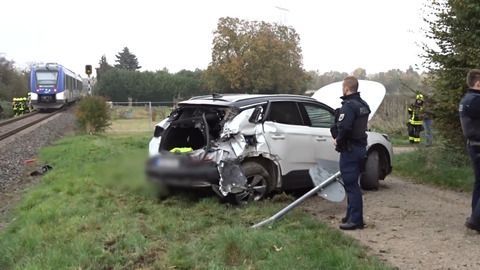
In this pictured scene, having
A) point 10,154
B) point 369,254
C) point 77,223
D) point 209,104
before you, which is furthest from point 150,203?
point 10,154

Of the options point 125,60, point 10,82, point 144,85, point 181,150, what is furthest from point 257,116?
point 125,60

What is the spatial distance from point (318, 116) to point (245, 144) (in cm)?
173

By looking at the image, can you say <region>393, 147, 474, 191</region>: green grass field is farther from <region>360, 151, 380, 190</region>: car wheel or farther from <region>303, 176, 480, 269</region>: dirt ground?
<region>360, 151, 380, 190</region>: car wheel

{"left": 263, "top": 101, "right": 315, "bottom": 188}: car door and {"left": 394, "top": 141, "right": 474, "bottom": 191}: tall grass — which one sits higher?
{"left": 263, "top": 101, "right": 315, "bottom": 188}: car door

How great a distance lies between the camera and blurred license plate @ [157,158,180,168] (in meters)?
7.14

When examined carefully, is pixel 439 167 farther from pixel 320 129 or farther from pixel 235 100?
pixel 235 100

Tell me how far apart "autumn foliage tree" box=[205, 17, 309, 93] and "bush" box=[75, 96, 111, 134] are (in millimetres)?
26119

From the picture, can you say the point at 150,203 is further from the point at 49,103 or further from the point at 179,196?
the point at 49,103

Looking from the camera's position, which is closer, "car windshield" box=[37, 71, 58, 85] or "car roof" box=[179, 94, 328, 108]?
"car roof" box=[179, 94, 328, 108]

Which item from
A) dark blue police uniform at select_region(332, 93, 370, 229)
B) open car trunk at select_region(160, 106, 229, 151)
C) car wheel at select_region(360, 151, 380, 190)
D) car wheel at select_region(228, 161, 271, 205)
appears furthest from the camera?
car wheel at select_region(360, 151, 380, 190)

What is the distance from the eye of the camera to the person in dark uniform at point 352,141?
661cm

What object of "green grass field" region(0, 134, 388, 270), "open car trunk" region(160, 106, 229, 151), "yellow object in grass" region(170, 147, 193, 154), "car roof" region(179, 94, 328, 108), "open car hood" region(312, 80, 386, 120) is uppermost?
"open car hood" region(312, 80, 386, 120)

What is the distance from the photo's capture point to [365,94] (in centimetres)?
917

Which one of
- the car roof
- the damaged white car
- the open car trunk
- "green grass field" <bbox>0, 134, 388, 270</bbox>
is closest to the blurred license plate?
the damaged white car
